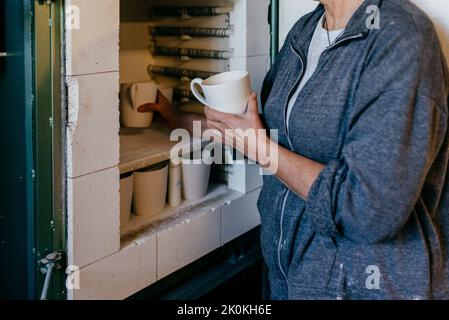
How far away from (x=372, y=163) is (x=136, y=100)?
822 millimetres

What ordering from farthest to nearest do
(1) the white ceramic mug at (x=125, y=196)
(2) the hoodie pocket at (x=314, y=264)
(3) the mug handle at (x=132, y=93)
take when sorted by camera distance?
(3) the mug handle at (x=132, y=93), (1) the white ceramic mug at (x=125, y=196), (2) the hoodie pocket at (x=314, y=264)

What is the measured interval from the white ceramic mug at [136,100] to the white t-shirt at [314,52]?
21.1 inches

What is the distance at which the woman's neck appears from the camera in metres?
0.98

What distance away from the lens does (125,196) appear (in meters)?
1.28

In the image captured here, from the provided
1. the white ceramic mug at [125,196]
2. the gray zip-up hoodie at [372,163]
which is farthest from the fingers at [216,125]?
the white ceramic mug at [125,196]

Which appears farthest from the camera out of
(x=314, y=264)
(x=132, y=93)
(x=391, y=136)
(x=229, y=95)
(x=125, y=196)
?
(x=132, y=93)

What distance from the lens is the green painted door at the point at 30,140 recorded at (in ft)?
3.09

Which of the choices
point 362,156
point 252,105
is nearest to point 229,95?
point 252,105

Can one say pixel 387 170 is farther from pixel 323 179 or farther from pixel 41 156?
pixel 41 156

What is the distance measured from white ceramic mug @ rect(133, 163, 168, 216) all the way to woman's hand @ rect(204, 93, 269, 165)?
28cm

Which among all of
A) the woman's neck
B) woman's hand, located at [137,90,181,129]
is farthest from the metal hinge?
the woman's neck

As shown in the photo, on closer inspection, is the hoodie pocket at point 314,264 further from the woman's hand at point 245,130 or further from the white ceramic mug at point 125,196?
the white ceramic mug at point 125,196

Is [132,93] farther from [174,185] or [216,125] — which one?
[216,125]

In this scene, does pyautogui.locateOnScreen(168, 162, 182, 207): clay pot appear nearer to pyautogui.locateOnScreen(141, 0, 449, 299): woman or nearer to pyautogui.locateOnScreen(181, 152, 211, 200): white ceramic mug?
pyautogui.locateOnScreen(181, 152, 211, 200): white ceramic mug
